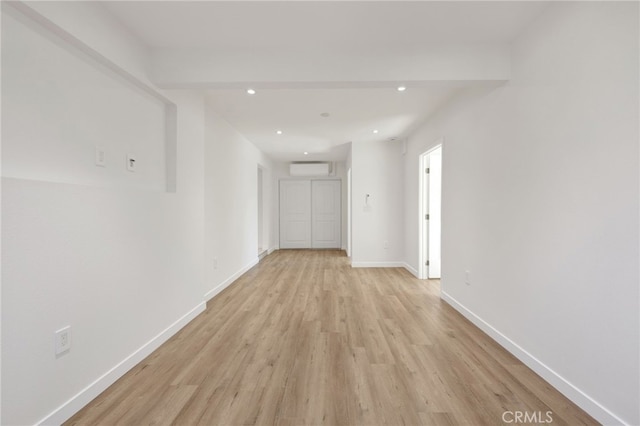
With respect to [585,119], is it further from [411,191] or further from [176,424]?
[411,191]

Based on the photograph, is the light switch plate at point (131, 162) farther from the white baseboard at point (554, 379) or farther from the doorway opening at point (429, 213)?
the doorway opening at point (429, 213)

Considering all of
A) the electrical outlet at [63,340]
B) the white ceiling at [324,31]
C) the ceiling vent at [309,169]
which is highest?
the white ceiling at [324,31]

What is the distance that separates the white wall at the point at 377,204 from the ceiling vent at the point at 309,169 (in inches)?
79.5

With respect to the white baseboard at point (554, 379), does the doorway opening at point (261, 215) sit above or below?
above

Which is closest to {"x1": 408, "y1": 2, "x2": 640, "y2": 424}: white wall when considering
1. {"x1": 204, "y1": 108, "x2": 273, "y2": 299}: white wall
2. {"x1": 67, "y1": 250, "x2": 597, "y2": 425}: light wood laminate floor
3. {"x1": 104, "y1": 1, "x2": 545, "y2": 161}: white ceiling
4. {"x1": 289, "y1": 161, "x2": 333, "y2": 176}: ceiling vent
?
{"x1": 67, "y1": 250, "x2": 597, "y2": 425}: light wood laminate floor

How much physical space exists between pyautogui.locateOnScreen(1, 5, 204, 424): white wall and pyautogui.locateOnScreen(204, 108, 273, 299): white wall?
31.7 inches

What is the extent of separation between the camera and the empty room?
1.24 metres

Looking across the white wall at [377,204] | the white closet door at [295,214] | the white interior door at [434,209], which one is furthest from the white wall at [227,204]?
the white interior door at [434,209]

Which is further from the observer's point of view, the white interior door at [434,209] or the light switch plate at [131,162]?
the white interior door at [434,209]

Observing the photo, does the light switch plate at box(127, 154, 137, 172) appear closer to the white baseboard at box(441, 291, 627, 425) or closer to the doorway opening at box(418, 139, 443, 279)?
the white baseboard at box(441, 291, 627, 425)

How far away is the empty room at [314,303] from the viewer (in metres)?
1.24

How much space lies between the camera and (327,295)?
130 inches

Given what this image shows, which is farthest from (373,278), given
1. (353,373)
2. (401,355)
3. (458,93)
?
(458,93)

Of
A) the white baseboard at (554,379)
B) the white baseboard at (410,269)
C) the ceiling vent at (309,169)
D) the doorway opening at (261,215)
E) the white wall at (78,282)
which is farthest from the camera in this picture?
the ceiling vent at (309,169)
